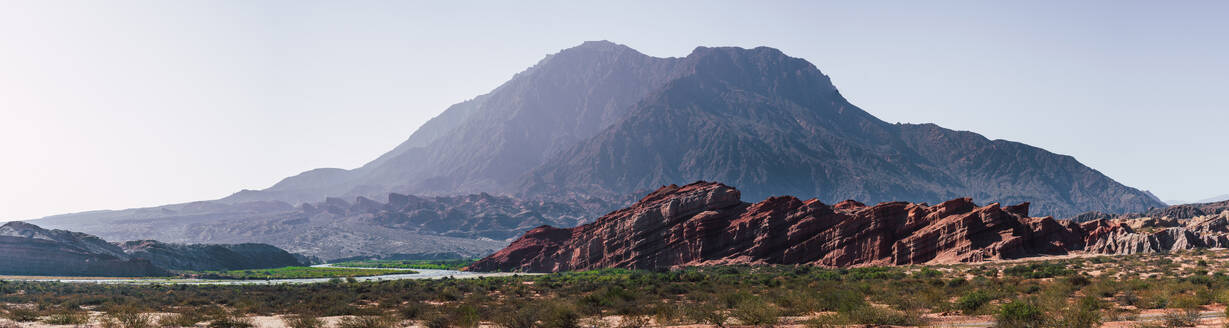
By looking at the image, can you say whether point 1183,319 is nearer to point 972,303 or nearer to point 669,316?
point 972,303

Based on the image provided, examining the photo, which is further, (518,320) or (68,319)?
(68,319)

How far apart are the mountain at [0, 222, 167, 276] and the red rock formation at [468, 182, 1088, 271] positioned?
58023mm

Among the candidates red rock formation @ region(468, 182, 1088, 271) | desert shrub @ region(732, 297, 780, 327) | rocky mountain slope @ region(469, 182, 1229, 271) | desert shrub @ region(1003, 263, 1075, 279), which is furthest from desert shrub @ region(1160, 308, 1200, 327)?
red rock formation @ region(468, 182, 1088, 271)

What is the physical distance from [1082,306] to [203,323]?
116 feet

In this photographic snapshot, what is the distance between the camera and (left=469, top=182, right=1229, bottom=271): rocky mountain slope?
64.3m

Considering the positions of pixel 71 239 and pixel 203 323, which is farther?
pixel 71 239

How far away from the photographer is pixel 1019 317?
2241 cm

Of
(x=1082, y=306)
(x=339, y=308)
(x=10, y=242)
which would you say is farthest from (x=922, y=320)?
(x=10, y=242)

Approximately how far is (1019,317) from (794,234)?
55397 millimetres

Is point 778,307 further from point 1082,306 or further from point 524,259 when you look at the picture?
point 524,259

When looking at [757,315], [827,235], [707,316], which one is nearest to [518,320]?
[707,316]

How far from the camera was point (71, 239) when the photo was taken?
343 ft

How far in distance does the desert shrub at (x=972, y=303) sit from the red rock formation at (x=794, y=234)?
38.0 m

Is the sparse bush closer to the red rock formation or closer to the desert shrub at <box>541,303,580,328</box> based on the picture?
the desert shrub at <box>541,303,580,328</box>
